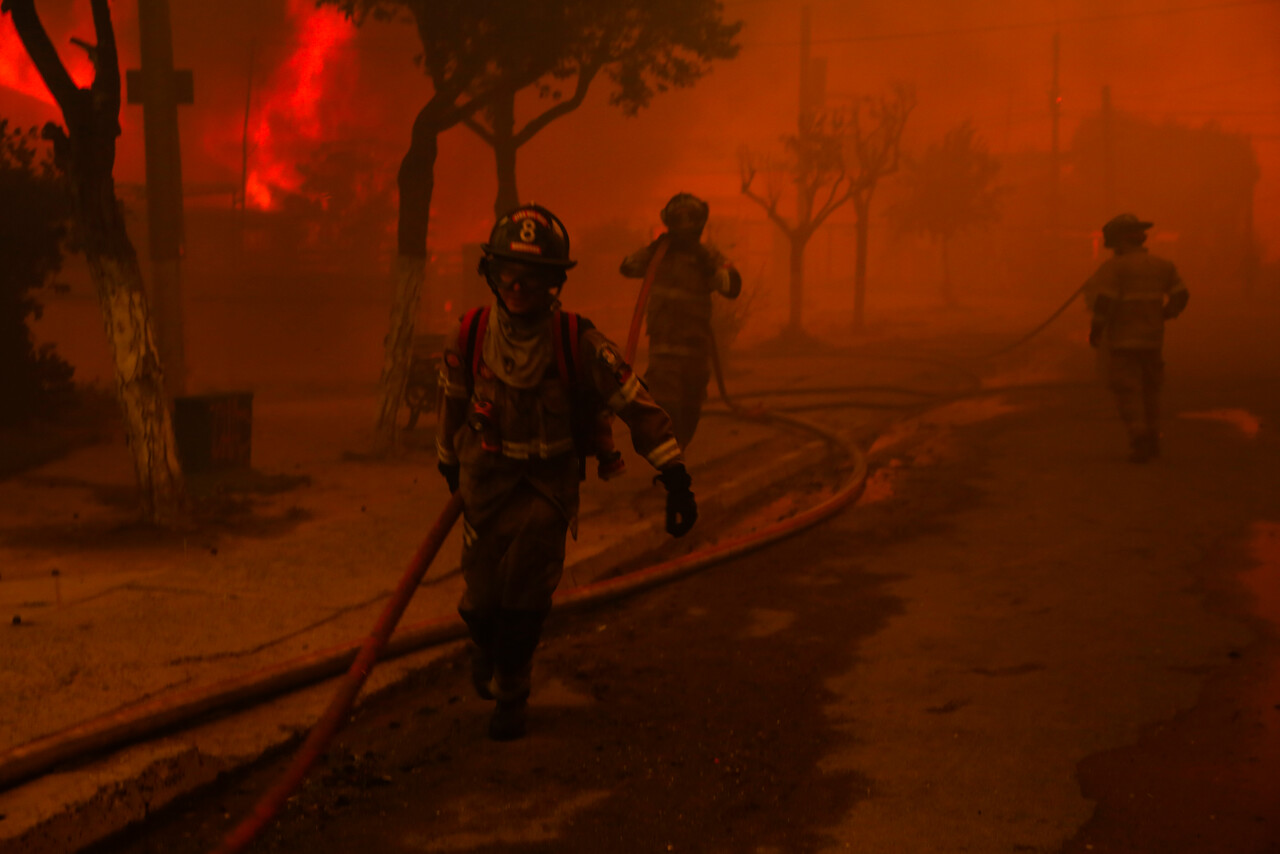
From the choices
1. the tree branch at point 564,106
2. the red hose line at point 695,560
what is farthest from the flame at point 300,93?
the red hose line at point 695,560

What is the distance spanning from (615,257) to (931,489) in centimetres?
2623

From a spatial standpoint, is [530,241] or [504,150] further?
[504,150]

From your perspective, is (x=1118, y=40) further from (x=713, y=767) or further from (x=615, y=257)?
(x=713, y=767)

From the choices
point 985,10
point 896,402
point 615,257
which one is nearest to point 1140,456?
point 896,402

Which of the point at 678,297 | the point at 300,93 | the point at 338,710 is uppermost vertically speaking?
the point at 300,93

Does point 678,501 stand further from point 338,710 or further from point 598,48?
point 598,48

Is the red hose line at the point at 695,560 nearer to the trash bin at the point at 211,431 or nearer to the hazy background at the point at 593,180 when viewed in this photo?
the trash bin at the point at 211,431

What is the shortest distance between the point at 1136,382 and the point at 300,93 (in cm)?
4211

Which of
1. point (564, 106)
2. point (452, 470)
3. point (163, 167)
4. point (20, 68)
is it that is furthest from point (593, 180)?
point (452, 470)

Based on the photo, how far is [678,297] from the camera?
852 centimetres

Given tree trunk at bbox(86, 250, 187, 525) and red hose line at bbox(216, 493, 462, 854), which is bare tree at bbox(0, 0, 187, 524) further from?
red hose line at bbox(216, 493, 462, 854)

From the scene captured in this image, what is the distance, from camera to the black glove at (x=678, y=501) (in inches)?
162

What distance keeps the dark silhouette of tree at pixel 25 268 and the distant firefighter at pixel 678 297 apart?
635 centimetres

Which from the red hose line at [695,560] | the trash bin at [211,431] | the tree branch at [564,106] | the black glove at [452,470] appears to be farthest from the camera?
the tree branch at [564,106]
